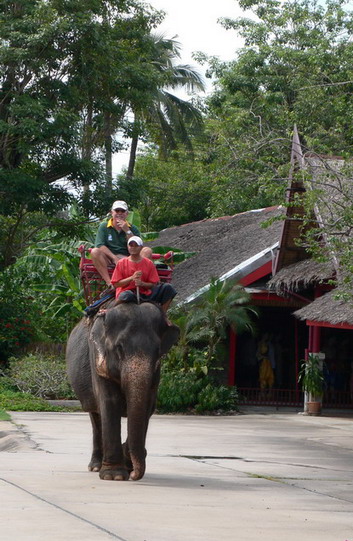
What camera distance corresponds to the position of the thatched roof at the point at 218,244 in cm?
2489

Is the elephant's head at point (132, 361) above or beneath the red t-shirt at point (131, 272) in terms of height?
beneath

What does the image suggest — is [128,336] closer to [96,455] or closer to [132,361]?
[132,361]

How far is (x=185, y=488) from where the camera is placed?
955 cm

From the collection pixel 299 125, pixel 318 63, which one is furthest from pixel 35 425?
pixel 318 63

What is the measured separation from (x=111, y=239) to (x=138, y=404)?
2.09 metres

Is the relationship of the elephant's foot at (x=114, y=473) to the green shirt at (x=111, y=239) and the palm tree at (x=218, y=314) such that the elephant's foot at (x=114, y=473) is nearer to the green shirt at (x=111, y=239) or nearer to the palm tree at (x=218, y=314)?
the green shirt at (x=111, y=239)

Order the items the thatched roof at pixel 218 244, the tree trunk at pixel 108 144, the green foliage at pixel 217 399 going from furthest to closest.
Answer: the thatched roof at pixel 218 244 < the tree trunk at pixel 108 144 < the green foliage at pixel 217 399

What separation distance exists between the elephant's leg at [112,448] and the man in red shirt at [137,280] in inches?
41.3

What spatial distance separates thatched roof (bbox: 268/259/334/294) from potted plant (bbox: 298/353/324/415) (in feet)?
5.23

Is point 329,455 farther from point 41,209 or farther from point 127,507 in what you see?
point 41,209

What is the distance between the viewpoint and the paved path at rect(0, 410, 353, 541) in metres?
7.00

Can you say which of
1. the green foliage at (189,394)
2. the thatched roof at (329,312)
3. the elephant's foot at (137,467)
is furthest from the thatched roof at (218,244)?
the elephant's foot at (137,467)

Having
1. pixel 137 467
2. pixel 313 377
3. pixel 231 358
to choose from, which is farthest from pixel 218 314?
pixel 137 467

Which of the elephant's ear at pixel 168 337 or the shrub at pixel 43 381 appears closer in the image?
the elephant's ear at pixel 168 337
